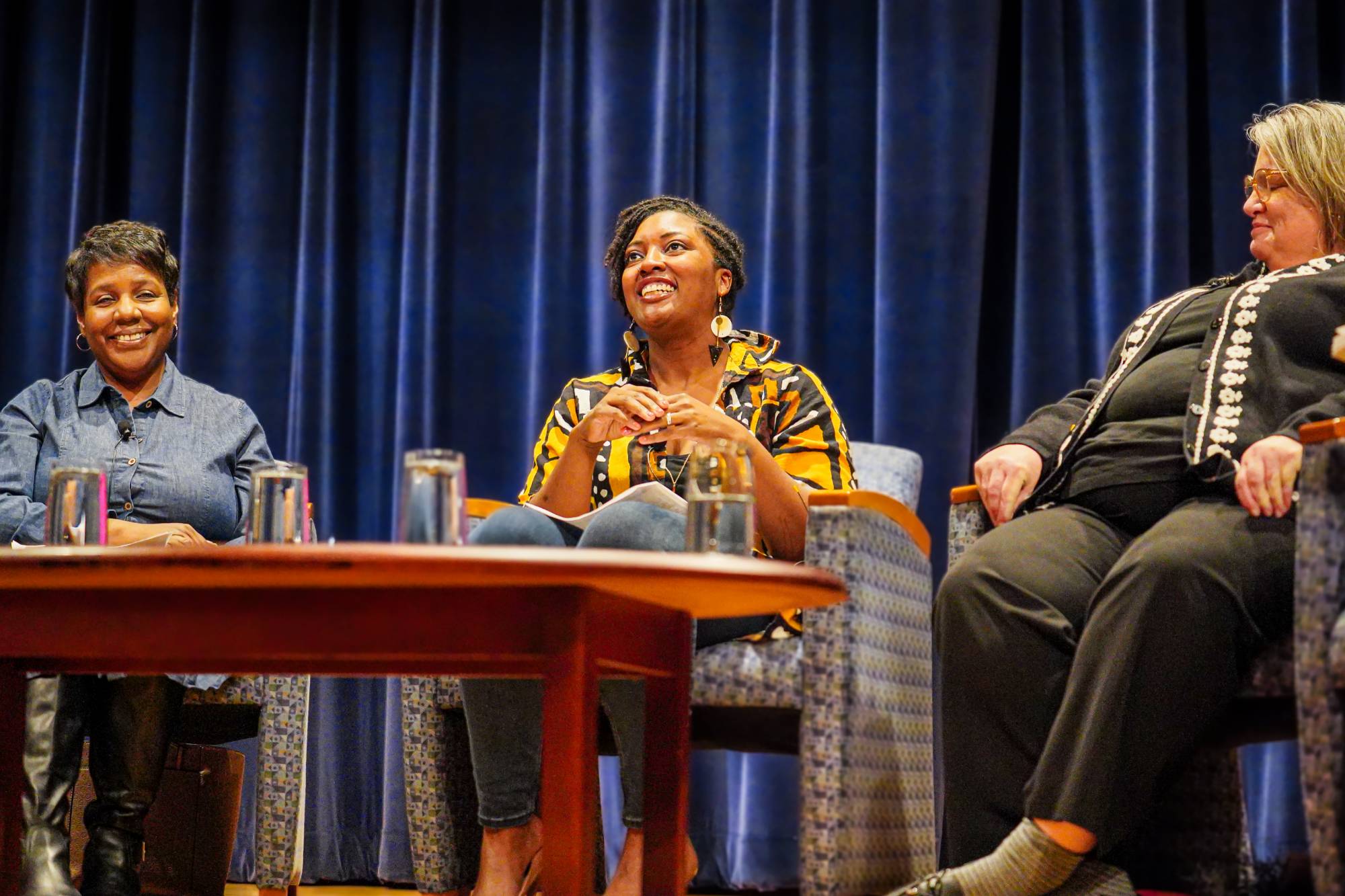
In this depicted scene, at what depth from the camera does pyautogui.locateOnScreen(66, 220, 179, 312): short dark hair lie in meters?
2.63

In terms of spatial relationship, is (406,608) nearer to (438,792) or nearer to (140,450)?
(438,792)

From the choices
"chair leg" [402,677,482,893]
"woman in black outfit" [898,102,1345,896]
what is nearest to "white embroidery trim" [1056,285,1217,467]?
"woman in black outfit" [898,102,1345,896]

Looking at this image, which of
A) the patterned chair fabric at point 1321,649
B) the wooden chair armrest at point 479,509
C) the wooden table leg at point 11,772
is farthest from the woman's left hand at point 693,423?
the wooden table leg at point 11,772

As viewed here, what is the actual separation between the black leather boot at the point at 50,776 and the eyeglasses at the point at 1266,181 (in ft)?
6.55

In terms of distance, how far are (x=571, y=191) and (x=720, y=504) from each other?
174 cm

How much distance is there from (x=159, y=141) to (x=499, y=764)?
81.6 inches

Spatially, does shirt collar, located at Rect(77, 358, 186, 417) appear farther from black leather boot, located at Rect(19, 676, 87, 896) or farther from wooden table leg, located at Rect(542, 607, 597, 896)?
wooden table leg, located at Rect(542, 607, 597, 896)

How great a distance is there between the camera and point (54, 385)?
8.66 feet

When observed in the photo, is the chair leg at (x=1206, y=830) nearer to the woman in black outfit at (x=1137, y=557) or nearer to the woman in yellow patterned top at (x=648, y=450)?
the woman in black outfit at (x=1137, y=557)

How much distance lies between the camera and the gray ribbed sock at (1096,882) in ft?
5.71

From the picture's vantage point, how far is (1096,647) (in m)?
1.80

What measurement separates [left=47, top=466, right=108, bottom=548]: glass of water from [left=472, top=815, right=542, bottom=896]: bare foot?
0.77 metres

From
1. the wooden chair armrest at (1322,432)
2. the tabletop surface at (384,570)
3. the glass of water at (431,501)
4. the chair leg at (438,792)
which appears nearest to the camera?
the tabletop surface at (384,570)

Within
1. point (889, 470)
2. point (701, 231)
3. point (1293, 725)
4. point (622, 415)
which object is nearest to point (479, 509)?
point (622, 415)
